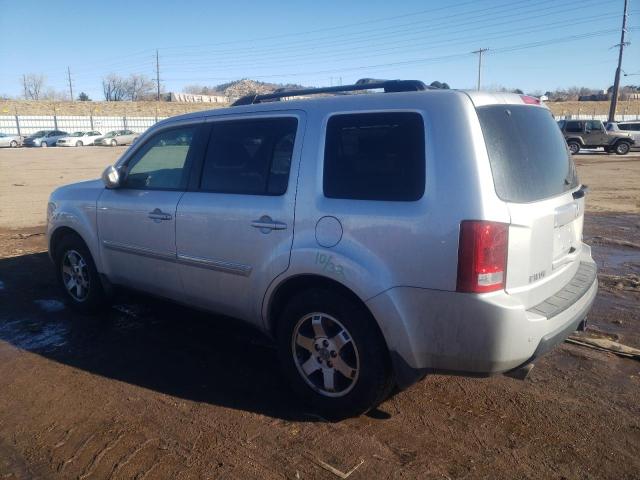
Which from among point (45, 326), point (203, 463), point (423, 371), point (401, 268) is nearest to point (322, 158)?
point (401, 268)

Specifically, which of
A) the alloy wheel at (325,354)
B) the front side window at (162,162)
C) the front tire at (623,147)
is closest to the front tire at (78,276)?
the front side window at (162,162)

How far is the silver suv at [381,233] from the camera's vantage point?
2.83 meters

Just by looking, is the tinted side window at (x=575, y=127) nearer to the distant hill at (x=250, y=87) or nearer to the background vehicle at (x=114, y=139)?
the distant hill at (x=250, y=87)

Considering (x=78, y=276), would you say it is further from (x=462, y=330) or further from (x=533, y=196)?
(x=533, y=196)

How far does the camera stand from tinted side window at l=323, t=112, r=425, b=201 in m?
3.02

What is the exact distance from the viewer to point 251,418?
3.43m

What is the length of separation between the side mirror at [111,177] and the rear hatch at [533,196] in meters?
3.15

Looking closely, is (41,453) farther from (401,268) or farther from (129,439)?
(401,268)

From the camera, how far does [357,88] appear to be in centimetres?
380

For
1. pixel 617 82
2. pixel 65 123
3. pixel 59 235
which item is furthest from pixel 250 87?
pixel 59 235

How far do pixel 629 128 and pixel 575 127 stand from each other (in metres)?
3.23

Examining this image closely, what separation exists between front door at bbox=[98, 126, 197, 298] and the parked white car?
45750 millimetres

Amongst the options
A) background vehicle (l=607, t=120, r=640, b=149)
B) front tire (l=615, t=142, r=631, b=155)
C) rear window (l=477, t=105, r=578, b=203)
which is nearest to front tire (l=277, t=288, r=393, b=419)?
rear window (l=477, t=105, r=578, b=203)

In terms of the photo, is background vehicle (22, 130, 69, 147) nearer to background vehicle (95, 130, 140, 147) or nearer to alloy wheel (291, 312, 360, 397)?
background vehicle (95, 130, 140, 147)
